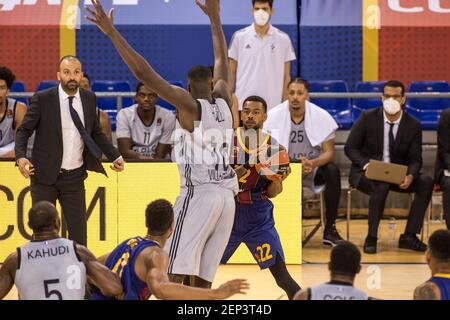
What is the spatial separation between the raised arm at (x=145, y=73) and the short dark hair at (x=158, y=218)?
79cm

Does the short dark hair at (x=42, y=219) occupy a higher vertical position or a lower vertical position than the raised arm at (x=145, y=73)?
lower

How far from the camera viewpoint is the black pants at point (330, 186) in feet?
35.6

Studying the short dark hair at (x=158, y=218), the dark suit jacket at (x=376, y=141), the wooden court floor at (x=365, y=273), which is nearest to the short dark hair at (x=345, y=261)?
the short dark hair at (x=158, y=218)

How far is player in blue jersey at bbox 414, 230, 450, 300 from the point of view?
543 cm

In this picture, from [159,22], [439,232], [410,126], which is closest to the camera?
[439,232]

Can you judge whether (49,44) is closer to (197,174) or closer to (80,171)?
(80,171)

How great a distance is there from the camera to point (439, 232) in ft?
18.5

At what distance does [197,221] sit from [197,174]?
0.33 meters

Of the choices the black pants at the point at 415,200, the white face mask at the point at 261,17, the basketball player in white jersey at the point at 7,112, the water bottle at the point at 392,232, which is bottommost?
the water bottle at the point at 392,232

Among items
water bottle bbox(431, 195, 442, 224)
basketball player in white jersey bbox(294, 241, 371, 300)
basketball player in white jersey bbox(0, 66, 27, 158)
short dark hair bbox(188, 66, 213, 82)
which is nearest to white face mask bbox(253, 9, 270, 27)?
basketball player in white jersey bbox(0, 66, 27, 158)

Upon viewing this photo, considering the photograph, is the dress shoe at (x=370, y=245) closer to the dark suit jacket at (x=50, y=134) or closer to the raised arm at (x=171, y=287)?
the dark suit jacket at (x=50, y=134)

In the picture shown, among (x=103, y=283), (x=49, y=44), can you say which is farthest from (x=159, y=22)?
(x=103, y=283)
